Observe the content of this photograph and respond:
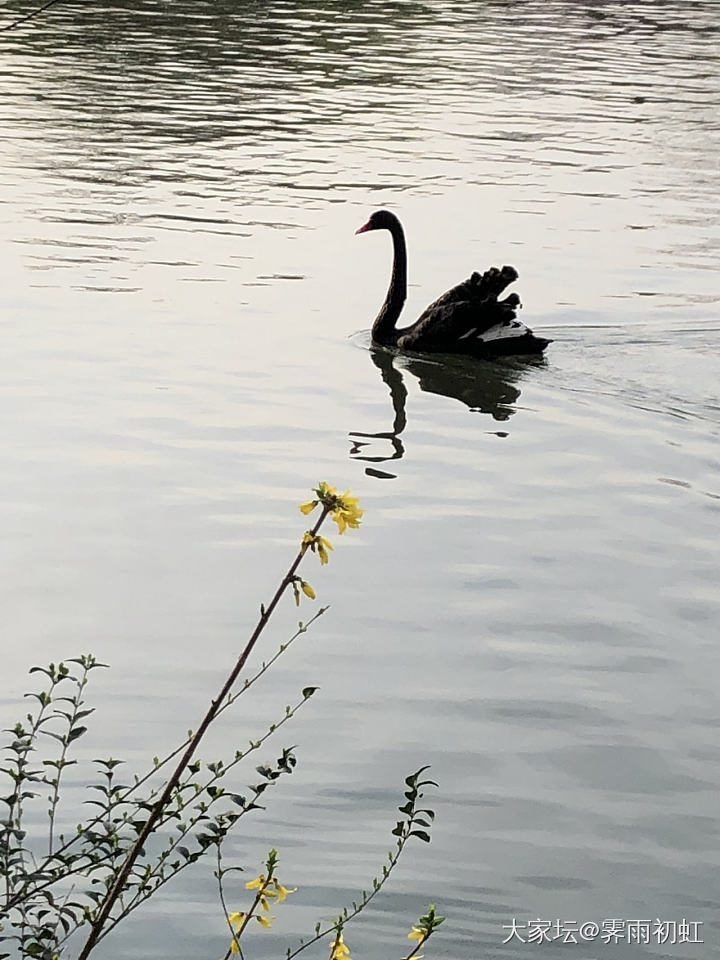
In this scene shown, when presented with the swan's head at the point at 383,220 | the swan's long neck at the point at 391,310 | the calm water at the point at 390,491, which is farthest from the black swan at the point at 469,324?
the swan's head at the point at 383,220

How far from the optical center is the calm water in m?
5.01

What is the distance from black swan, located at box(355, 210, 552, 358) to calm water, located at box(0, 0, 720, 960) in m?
0.19

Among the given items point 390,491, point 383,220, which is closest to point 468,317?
point 383,220

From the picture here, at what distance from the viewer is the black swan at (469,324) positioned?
420 inches

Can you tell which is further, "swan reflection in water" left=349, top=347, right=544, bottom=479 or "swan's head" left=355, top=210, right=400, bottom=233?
"swan's head" left=355, top=210, right=400, bottom=233

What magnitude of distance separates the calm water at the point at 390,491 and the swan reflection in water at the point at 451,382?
1.4 inches

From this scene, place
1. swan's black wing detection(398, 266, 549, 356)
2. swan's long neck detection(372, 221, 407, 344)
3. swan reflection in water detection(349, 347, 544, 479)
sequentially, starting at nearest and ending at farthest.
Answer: swan reflection in water detection(349, 347, 544, 479) < swan's black wing detection(398, 266, 549, 356) < swan's long neck detection(372, 221, 407, 344)

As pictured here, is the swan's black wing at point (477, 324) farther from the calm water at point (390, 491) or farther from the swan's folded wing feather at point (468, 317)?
the calm water at point (390, 491)

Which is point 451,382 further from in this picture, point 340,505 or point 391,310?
point 340,505

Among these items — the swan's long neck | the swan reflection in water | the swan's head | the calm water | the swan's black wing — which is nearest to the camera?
the calm water

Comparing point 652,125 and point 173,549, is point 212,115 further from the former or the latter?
point 173,549

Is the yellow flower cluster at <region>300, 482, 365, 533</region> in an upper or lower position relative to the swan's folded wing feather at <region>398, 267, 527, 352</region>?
lower

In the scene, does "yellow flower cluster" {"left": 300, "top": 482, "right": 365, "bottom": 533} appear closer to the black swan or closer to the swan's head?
the black swan

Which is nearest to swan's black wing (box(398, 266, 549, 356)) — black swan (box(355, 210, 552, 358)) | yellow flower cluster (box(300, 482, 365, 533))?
black swan (box(355, 210, 552, 358))
